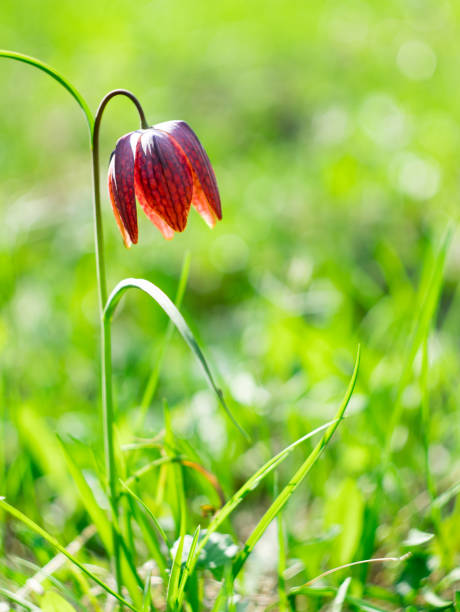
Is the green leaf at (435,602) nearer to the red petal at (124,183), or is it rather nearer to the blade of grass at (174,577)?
the blade of grass at (174,577)

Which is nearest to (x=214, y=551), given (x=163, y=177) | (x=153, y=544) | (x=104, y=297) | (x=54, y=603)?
(x=153, y=544)

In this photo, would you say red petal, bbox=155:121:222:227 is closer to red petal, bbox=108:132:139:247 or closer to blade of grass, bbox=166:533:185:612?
red petal, bbox=108:132:139:247

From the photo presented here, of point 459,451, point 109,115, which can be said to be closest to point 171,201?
point 459,451

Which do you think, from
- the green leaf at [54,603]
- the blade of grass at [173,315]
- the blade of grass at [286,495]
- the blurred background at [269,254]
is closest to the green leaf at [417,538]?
the blurred background at [269,254]

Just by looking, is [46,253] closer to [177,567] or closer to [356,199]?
[356,199]

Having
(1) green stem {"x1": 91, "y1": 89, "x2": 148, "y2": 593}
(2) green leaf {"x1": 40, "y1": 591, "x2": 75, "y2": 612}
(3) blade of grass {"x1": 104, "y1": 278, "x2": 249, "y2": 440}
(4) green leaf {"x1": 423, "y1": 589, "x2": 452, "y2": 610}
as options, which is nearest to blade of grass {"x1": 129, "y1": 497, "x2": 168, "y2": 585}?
(1) green stem {"x1": 91, "y1": 89, "x2": 148, "y2": 593}

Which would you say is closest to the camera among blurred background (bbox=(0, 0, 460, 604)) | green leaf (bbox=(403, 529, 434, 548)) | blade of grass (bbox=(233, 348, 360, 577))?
blade of grass (bbox=(233, 348, 360, 577))

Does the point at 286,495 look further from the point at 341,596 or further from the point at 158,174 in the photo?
the point at 158,174
